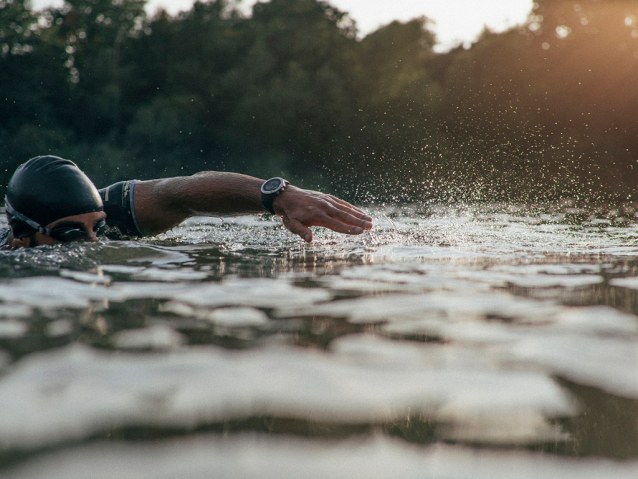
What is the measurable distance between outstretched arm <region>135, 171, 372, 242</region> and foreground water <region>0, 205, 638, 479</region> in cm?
92

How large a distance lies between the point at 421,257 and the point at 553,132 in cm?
2030

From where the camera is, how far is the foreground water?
815 millimetres

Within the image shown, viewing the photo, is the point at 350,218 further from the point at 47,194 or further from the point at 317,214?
the point at 47,194

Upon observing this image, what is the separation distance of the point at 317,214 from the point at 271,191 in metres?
0.36

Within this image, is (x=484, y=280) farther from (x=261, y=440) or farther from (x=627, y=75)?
(x=627, y=75)

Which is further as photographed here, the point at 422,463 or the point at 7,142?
Answer: the point at 7,142

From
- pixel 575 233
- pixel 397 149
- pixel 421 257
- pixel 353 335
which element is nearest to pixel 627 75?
pixel 397 149

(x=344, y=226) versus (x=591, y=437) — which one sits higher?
→ (x=344, y=226)

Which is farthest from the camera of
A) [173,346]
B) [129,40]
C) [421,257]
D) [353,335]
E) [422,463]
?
[129,40]

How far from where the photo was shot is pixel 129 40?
87.8 feet

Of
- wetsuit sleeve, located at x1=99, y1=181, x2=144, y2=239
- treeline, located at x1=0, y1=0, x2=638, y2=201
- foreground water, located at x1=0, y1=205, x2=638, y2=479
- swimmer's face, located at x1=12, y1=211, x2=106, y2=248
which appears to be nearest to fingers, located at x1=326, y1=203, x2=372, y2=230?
foreground water, located at x1=0, y1=205, x2=638, y2=479

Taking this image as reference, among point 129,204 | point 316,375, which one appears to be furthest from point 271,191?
point 316,375

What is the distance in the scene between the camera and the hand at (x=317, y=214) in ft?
10.7

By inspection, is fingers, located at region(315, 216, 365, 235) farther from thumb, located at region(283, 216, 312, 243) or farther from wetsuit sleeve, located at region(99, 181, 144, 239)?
wetsuit sleeve, located at region(99, 181, 144, 239)
